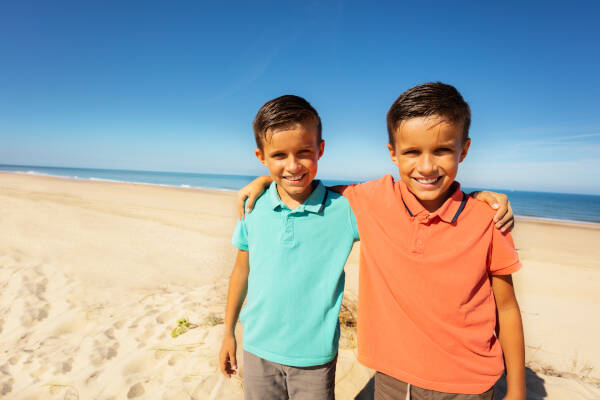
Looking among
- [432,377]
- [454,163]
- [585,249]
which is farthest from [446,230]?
[585,249]

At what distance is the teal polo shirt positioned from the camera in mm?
1575

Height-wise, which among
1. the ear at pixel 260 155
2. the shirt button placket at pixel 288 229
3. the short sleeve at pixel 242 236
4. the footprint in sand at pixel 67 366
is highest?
the ear at pixel 260 155

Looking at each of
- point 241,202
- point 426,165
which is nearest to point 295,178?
point 241,202

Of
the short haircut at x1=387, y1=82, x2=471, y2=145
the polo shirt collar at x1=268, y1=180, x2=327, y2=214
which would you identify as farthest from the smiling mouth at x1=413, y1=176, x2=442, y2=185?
the polo shirt collar at x1=268, y1=180, x2=327, y2=214

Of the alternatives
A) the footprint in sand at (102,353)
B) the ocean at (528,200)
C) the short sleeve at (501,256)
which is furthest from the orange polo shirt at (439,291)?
the ocean at (528,200)

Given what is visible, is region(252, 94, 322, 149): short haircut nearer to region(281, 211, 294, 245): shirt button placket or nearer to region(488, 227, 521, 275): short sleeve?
region(281, 211, 294, 245): shirt button placket

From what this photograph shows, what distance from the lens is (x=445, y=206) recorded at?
1457mm

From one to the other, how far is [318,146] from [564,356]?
377 centimetres

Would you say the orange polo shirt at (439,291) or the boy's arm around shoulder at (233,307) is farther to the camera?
the boy's arm around shoulder at (233,307)

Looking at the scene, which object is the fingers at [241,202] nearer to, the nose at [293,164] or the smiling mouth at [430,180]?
the nose at [293,164]

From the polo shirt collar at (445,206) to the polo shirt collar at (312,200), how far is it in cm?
42

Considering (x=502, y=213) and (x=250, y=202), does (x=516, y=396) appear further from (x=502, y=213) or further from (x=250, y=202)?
(x=250, y=202)

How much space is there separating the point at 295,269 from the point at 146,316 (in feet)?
9.53

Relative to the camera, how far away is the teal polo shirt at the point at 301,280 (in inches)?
62.0
